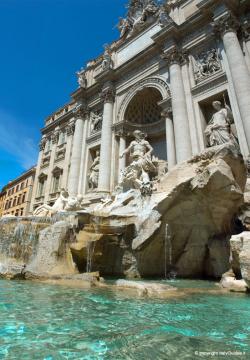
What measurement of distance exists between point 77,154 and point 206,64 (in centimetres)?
1238

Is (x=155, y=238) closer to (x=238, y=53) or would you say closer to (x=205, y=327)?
(x=205, y=327)

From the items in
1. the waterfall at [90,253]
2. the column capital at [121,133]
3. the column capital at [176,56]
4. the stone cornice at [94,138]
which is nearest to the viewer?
the waterfall at [90,253]

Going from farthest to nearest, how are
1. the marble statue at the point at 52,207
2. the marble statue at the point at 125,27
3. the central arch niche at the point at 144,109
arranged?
the marble statue at the point at 125,27 < the central arch niche at the point at 144,109 < the marble statue at the point at 52,207

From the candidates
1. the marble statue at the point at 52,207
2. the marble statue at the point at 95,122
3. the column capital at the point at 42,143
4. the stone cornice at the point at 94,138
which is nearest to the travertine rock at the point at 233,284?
the marble statue at the point at 52,207

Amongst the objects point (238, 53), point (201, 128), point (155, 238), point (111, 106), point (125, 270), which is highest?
point (111, 106)

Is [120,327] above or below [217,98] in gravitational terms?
below

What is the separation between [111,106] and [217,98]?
8.91 meters

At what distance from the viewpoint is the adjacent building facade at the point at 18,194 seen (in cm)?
3838

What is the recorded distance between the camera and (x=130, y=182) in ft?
39.9

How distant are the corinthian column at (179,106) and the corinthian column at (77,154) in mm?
9696

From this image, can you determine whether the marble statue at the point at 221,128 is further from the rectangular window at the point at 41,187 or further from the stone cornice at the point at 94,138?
the rectangular window at the point at 41,187

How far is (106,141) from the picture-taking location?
20.0 meters

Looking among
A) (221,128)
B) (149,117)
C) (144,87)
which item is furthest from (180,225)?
(149,117)

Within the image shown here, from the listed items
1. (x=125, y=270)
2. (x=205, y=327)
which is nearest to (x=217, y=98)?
(x=125, y=270)
